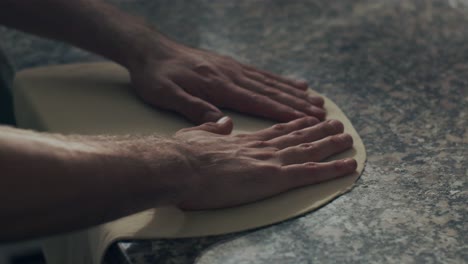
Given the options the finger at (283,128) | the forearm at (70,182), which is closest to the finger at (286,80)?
the finger at (283,128)

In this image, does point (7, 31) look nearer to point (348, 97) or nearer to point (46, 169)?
point (348, 97)

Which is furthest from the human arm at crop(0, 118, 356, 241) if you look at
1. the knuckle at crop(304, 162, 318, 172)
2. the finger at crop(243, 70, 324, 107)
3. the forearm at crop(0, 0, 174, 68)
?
the forearm at crop(0, 0, 174, 68)

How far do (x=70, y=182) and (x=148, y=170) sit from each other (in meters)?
0.13

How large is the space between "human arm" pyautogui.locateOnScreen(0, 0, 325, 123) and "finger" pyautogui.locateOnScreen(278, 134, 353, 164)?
0.12m

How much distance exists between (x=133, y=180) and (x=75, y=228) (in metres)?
0.10

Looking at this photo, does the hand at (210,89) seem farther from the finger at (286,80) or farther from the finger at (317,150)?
the finger at (317,150)

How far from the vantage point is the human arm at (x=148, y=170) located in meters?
0.78

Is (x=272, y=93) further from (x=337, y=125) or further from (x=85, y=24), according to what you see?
(x=85, y=24)

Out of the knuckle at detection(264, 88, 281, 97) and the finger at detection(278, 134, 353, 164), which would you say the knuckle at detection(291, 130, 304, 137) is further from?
the knuckle at detection(264, 88, 281, 97)

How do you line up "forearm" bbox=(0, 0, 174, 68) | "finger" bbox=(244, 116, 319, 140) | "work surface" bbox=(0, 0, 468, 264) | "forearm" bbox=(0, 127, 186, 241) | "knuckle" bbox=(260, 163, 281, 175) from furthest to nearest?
"forearm" bbox=(0, 0, 174, 68)
"finger" bbox=(244, 116, 319, 140)
"knuckle" bbox=(260, 163, 281, 175)
"work surface" bbox=(0, 0, 468, 264)
"forearm" bbox=(0, 127, 186, 241)

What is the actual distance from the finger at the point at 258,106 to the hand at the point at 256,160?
0.18 feet

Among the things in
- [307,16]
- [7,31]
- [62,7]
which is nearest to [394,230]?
[62,7]

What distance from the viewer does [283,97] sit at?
4.23 ft

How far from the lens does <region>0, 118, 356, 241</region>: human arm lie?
78 centimetres
